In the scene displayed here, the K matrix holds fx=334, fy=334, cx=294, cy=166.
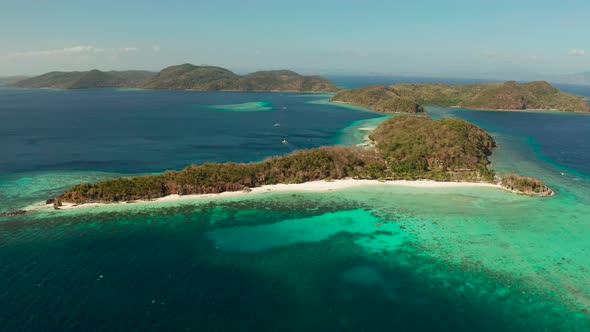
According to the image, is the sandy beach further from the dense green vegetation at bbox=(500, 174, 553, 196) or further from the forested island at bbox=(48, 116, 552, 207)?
the dense green vegetation at bbox=(500, 174, 553, 196)

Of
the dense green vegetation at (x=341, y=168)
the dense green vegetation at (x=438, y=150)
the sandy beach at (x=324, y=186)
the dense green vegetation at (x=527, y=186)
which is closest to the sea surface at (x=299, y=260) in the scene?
the sandy beach at (x=324, y=186)

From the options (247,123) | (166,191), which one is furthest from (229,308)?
(247,123)

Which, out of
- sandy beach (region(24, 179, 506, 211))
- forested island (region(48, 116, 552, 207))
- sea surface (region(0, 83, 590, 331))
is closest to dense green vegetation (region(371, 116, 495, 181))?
forested island (region(48, 116, 552, 207))

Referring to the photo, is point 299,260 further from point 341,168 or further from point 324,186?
point 341,168

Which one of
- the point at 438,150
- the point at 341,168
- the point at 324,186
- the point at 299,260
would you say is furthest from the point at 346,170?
the point at 299,260

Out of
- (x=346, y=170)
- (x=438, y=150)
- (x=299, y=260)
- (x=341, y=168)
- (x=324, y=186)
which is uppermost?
(x=438, y=150)

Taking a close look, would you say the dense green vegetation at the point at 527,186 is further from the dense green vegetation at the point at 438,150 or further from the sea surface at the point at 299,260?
the dense green vegetation at the point at 438,150

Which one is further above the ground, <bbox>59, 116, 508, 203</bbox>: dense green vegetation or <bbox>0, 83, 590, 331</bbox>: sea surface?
<bbox>59, 116, 508, 203</bbox>: dense green vegetation
